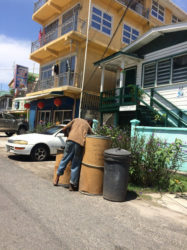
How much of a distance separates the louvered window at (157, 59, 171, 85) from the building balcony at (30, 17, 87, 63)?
6.18 meters

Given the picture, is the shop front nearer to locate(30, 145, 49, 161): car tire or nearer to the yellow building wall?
the yellow building wall

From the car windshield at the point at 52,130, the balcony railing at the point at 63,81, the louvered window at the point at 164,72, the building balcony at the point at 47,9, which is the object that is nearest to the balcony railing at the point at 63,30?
the building balcony at the point at 47,9

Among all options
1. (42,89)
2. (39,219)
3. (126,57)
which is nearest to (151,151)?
(39,219)

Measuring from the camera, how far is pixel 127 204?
427 cm

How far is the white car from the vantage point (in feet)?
24.9

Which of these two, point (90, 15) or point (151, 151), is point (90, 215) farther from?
point (90, 15)

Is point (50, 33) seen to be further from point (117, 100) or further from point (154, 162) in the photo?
point (154, 162)

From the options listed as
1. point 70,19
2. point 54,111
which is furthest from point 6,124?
point 70,19

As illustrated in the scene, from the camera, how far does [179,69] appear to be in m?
10.2

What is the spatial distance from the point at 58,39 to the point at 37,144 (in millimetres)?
10250

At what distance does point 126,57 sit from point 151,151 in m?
8.01

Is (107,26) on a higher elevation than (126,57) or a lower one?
higher

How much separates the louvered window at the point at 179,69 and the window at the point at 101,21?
7.55m

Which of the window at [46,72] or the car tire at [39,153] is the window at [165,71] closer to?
the car tire at [39,153]
